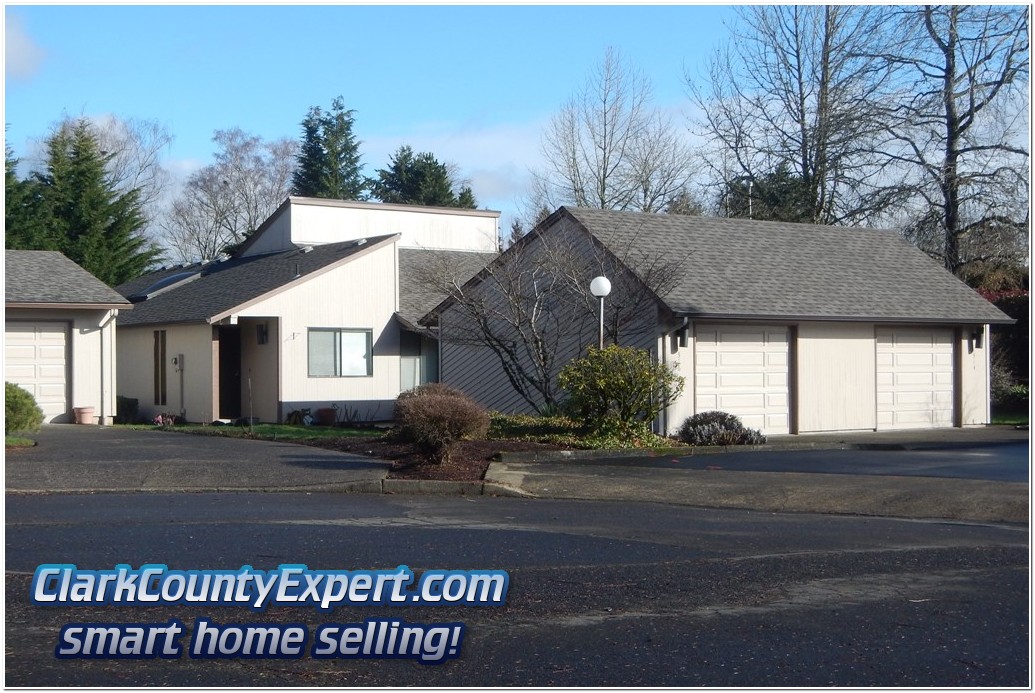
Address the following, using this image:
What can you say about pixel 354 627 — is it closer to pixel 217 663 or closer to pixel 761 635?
pixel 217 663

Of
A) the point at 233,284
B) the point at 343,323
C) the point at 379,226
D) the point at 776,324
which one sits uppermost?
the point at 379,226

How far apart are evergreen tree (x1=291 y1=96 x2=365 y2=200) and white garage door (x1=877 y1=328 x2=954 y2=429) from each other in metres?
41.6

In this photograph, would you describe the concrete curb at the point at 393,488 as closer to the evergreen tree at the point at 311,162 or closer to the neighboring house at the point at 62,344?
the neighboring house at the point at 62,344

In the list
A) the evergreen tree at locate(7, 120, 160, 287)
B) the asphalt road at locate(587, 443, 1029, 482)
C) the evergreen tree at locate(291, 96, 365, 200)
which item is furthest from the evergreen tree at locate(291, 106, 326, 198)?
the asphalt road at locate(587, 443, 1029, 482)

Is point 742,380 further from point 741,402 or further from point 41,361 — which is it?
point 41,361

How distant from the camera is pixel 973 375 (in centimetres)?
2531

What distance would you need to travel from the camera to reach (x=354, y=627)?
23.8ft

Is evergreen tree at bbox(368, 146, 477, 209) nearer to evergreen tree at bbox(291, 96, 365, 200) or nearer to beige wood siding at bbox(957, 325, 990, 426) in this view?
evergreen tree at bbox(291, 96, 365, 200)

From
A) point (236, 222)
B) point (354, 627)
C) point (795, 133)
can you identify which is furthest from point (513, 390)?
point (236, 222)

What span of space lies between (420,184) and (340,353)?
112ft

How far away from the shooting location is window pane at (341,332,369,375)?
28.3 m

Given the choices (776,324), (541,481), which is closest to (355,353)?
(776,324)

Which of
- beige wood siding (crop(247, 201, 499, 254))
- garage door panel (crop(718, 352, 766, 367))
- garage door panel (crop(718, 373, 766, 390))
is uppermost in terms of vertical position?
beige wood siding (crop(247, 201, 499, 254))

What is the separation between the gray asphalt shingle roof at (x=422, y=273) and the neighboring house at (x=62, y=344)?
285 inches
